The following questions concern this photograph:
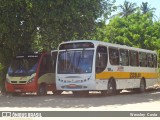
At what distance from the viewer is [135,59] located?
24.5 meters

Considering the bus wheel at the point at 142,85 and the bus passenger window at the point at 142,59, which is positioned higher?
the bus passenger window at the point at 142,59

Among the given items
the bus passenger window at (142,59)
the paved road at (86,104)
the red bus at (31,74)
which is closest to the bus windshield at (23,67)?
the red bus at (31,74)

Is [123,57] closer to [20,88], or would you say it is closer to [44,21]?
[44,21]

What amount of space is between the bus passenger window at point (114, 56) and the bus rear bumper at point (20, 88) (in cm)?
435

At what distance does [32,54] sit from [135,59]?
6534 mm

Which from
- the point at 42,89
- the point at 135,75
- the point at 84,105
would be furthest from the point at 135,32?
the point at 84,105

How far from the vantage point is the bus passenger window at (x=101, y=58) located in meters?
19.8

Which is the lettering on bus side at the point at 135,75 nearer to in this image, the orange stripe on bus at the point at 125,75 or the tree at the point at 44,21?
the orange stripe on bus at the point at 125,75

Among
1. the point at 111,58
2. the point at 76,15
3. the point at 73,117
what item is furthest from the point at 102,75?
the point at 73,117

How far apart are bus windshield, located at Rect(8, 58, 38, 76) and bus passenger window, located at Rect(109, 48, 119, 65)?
161 inches

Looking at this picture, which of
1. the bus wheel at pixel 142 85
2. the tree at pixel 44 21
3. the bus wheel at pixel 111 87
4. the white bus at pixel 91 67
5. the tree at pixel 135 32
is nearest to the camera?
the white bus at pixel 91 67

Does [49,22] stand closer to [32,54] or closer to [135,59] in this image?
[32,54]

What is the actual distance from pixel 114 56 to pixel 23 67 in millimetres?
5040

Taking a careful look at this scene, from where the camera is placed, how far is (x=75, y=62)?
20.1 metres
